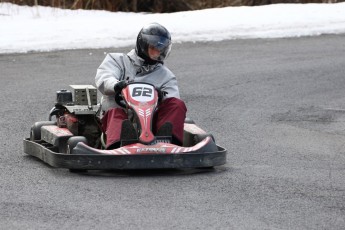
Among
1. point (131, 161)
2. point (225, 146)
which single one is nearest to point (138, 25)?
point (225, 146)

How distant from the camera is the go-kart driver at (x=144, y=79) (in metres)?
9.08

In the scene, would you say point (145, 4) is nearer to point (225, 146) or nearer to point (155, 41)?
point (225, 146)

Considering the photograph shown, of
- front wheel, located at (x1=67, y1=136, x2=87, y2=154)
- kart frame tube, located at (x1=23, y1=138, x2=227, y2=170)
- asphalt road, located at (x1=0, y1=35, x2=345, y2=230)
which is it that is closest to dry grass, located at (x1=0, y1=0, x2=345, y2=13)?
asphalt road, located at (x1=0, y1=35, x2=345, y2=230)

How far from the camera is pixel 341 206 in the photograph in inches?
296

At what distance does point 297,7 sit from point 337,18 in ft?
3.56

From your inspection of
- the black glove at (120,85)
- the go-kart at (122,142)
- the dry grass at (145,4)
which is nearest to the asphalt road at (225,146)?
the go-kart at (122,142)

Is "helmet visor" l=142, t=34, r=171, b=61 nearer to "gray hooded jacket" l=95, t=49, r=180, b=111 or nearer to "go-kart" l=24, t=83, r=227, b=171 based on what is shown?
"gray hooded jacket" l=95, t=49, r=180, b=111

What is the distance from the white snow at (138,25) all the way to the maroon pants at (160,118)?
300 inches

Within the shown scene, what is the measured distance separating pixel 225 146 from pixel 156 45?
1493 millimetres

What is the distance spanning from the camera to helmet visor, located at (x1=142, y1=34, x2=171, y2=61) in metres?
9.49

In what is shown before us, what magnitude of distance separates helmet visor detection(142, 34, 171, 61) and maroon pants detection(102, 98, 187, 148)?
0.48 meters

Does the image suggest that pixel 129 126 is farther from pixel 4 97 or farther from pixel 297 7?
pixel 297 7

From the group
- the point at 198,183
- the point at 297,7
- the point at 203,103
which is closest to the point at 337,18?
the point at 297,7

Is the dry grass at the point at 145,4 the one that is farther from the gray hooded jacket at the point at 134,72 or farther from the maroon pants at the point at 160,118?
the maroon pants at the point at 160,118
